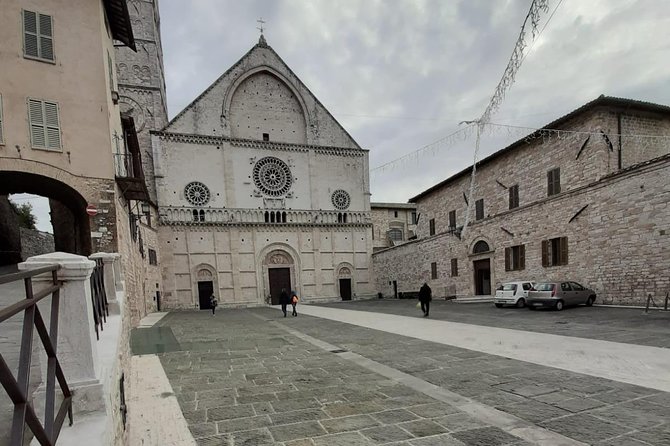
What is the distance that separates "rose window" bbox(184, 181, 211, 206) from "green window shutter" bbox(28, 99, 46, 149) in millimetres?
17746

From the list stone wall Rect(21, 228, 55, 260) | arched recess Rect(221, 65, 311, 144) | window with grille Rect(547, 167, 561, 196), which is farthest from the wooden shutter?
stone wall Rect(21, 228, 55, 260)

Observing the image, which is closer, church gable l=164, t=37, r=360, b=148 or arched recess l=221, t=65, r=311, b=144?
church gable l=164, t=37, r=360, b=148

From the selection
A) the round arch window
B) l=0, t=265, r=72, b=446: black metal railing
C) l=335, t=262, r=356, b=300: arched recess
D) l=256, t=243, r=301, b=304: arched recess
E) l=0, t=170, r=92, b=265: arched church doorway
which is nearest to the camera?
l=0, t=265, r=72, b=446: black metal railing

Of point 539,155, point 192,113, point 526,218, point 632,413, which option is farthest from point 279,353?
point 192,113

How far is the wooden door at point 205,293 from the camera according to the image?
2771 cm

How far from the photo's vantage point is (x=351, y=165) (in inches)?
1315

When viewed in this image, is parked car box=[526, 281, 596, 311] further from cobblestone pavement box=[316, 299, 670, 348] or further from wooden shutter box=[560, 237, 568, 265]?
wooden shutter box=[560, 237, 568, 265]

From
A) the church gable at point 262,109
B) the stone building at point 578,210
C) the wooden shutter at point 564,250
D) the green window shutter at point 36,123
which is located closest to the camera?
the green window shutter at point 36,123

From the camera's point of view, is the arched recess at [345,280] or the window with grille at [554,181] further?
the arched recess at [345,280]

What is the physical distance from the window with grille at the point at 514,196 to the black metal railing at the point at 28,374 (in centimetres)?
2246

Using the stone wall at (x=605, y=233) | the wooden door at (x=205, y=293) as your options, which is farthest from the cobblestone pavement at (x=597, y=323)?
the wooden door at (x=205, y=293)

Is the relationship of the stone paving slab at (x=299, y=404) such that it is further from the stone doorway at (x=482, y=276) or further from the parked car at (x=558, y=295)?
the stone doorway at (x=482, y=276)

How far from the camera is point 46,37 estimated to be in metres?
10.4

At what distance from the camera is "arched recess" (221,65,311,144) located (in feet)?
99.9
